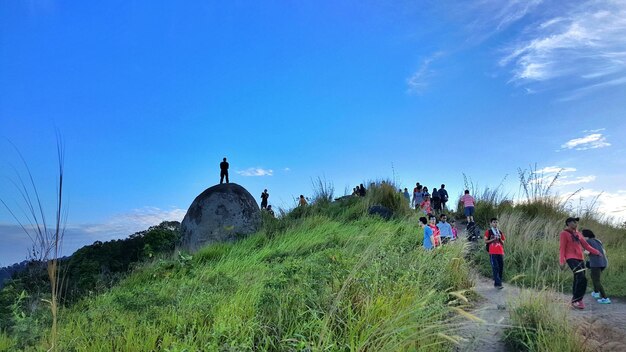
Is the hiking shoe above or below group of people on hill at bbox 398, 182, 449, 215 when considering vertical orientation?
below

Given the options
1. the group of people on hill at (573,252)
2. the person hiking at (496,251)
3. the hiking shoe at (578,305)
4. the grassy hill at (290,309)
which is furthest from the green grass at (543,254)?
the hiking shoe at (578,305)

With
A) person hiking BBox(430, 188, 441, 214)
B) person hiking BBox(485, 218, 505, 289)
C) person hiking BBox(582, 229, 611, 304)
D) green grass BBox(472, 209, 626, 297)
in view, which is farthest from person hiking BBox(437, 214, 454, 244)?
person hiking BBox(430, 188, 441, 214)

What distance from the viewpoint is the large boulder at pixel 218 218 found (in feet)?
54.2

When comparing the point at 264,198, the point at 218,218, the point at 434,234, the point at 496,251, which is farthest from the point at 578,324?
the point at 264,198

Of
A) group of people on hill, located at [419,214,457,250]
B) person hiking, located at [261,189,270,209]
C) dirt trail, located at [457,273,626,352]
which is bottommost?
dirt trail, located at [457,273,626,352]

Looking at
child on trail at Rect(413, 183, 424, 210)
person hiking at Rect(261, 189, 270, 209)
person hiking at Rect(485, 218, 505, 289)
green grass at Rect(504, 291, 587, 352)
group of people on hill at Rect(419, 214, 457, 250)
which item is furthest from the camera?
person hiking at Rect(261, 189, 270, 209)

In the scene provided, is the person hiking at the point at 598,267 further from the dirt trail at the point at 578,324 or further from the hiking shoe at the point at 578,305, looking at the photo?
the hiking shoe at the point at 578,305

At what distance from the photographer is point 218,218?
16.8 metres

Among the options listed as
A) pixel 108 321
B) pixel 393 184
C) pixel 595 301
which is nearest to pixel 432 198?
pixel 393 184

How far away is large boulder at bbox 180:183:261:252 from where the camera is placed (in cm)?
1652

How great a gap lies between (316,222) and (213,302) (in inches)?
448

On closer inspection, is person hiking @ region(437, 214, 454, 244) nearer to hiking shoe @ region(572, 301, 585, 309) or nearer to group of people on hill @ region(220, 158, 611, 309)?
group of people on hill @ region(220, 158, 611, 309)

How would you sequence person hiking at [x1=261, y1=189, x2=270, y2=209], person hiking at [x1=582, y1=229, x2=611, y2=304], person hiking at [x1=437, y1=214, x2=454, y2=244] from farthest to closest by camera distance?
person hiking at [x1=261, y1=189, x2=270, y2=209] < person hiking at [x1=437, y1=214, x2=454, y2=244] < person hiking at [x1=582, y1=229, x2=611, y2=304]

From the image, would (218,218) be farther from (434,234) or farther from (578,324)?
(578,324)
